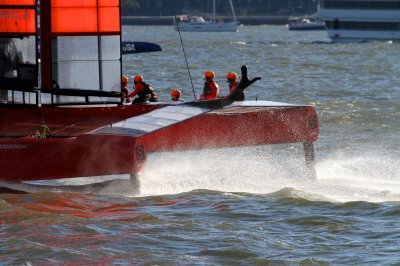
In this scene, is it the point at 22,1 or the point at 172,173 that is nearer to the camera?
the point at 172,173

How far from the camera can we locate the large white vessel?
90562 mm

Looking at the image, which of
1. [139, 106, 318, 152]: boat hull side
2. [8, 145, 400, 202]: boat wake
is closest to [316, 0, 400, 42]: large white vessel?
[8, 145, 400, 202]: boat wake

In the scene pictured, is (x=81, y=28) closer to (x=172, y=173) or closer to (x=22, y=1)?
(x=22, y=1)

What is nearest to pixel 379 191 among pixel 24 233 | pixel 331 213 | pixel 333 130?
pixel 331 213

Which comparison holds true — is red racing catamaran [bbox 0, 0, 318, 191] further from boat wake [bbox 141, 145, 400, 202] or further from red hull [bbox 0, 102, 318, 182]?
boat wake [bbox 141, 145, 400, 202]

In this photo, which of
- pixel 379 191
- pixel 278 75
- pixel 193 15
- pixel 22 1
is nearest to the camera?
pixel 379 191

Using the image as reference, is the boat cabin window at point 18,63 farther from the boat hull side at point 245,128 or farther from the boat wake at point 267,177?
the boat hull side at point 245,128

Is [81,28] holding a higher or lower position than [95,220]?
higher

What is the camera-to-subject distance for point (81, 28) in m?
18.4

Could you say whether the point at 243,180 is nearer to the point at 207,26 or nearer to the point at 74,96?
the point at 74,96

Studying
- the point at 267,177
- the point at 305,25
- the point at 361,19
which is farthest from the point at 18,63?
the point at 305,25

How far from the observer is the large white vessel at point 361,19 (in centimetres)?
9056

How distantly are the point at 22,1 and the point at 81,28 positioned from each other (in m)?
0.97

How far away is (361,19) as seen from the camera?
9138 centimetres
